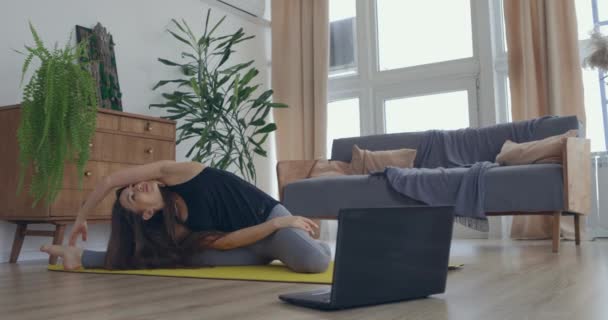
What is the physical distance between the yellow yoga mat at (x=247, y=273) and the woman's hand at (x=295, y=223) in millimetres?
170

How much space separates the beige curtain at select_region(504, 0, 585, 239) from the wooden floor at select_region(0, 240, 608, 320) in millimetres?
2546

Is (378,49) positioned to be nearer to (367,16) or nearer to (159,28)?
(367,16)

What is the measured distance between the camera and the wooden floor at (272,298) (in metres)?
1.40

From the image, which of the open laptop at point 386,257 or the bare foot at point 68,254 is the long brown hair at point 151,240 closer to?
the bare foot at point 68,254

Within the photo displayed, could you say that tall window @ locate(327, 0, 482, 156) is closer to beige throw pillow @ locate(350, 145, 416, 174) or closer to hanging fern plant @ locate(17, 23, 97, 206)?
beige throw pillow @ locate(350, 145, 416, 174)

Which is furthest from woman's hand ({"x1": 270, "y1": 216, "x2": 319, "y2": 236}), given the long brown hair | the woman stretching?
the long brown hair

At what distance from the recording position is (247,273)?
234 cm

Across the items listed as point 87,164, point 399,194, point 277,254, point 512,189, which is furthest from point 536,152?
point 87,164

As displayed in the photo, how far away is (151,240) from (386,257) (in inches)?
51.9

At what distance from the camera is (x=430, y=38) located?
5.93m

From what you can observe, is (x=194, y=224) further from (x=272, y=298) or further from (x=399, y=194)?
(x=399, y=194)

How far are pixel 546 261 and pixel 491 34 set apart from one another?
126 inches

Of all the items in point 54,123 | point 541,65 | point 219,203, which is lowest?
point 219,203

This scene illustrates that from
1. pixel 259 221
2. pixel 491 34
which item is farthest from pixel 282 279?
pixel 491 34
